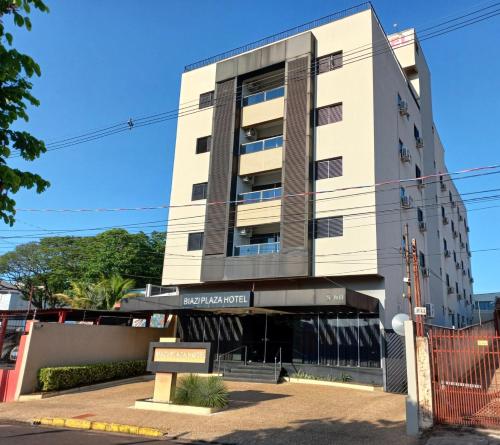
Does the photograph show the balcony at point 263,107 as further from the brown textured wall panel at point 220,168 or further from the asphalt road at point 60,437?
the asphalt road at point 60,437

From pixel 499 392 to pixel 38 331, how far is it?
16.9 meters

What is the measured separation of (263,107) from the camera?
90.8ft

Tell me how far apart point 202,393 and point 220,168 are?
52.7 feet

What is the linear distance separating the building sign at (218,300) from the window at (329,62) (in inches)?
555

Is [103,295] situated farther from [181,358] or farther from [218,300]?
[181,358]

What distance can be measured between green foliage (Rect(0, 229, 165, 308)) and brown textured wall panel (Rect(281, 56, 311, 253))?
24.7 meters

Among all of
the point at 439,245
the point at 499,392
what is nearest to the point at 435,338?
the point at 499,392

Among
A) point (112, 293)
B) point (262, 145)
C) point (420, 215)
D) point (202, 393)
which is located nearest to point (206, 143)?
point (262, 145)

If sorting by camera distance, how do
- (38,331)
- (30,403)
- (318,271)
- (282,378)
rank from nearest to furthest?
(30,403), (38,331), (282,378), (318,271)

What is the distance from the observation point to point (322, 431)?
11203 millimetres

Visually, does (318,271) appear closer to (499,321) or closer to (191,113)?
(191,113)

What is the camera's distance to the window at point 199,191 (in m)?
28.3

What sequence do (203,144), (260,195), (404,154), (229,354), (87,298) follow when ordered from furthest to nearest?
1. (203,144)
2. (87,298)
3. (404,154)
4. (260,195)
5. (229,354)

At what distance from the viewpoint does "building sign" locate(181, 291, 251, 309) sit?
20109 mm
